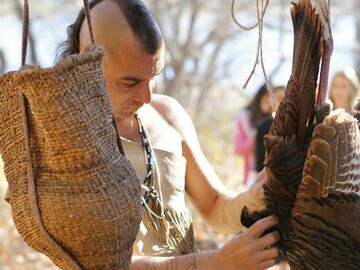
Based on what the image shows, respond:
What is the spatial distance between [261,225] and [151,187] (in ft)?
1.71

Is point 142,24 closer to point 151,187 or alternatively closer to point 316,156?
point 151,187

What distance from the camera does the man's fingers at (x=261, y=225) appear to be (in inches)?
111

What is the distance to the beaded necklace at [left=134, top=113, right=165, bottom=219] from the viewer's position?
3.09m

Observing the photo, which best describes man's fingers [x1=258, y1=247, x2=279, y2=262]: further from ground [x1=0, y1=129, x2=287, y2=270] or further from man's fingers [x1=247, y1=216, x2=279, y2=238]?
ground [x1=0, y1=129, x2=287, y2=270]

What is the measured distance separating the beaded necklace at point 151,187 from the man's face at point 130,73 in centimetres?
20

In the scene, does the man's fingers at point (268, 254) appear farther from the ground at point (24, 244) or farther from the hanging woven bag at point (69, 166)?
the ground at point (24, 244)

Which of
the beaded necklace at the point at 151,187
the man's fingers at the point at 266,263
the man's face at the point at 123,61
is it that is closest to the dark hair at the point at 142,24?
the man's face at the point at 123,61

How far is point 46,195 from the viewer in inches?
90.0

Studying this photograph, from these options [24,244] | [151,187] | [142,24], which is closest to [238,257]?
[151,187]

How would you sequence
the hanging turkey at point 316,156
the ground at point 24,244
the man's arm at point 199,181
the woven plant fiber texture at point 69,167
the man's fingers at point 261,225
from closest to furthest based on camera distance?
1. the woven plant fiber texture at point 69,167
2. the hanging turkey at point 316,156
3. the man's fingers at point 261,225
4. the man's arm at point 199,181
5. the ground at point 24,244

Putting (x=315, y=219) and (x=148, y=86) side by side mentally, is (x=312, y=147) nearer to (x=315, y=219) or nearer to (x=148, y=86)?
(x=315, y=219)

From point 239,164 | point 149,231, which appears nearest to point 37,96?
point 149,231

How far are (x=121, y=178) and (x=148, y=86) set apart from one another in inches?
31.2

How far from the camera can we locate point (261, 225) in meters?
2.82
